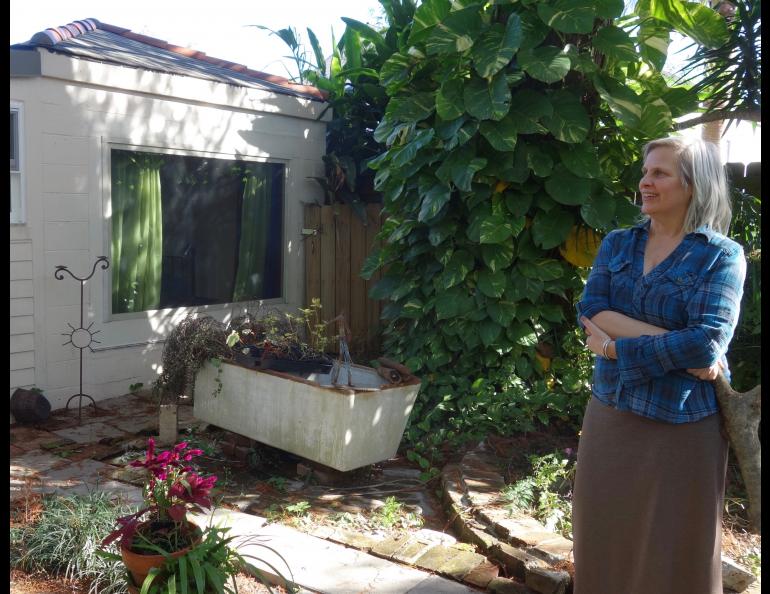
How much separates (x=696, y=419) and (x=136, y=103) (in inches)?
218

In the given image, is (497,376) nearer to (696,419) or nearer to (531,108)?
(531,108)

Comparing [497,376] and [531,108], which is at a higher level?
[531,108]

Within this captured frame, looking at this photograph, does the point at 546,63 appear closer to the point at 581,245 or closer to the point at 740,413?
the point at 581,245

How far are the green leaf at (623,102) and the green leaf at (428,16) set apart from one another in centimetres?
115

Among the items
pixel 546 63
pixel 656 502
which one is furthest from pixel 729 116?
pixel 656 502

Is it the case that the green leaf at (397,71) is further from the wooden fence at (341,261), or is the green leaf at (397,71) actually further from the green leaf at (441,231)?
the wooden fence at (341,261)

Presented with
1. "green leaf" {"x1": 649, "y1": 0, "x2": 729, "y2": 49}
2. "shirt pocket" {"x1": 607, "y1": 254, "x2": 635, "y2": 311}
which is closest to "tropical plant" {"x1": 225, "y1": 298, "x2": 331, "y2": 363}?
"shirt pocket" {"x1": 607, "y1": 254, "x2": 635, "y2": 311}

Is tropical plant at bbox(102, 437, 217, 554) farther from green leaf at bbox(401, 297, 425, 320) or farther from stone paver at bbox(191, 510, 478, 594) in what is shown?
green leaf at bbox(401, 297, 425, 320)

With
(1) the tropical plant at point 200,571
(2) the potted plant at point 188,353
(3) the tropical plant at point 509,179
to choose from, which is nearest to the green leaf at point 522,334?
(3) the tropical plant at point 509,179

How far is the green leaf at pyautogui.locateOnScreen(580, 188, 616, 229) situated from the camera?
5.30 metres

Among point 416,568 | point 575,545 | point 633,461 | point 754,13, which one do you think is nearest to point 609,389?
point 633,461

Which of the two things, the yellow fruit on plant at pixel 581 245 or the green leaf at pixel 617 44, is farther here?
the yellow fruit on plant at pixel 581 245

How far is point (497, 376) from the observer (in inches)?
218

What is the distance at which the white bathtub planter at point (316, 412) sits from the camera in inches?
175
